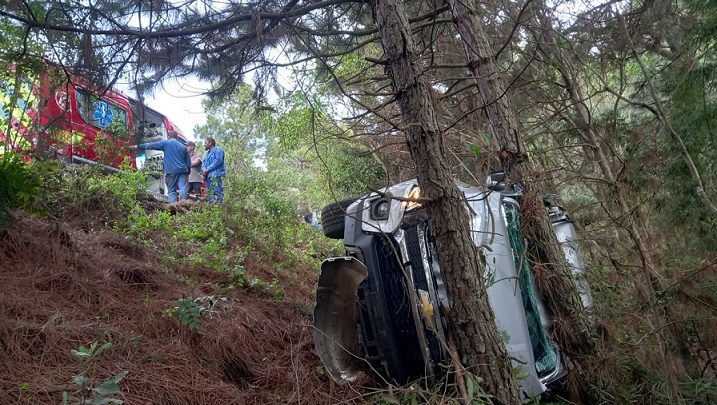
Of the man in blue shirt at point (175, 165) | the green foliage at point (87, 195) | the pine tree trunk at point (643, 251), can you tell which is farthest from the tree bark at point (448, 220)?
the man in blue shirt at point (175, 165)

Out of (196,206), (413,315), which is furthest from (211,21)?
(196,206)

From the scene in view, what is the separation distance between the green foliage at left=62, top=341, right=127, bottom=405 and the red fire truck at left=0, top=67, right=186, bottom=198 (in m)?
2.30

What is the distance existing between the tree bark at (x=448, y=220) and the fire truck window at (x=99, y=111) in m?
2.64

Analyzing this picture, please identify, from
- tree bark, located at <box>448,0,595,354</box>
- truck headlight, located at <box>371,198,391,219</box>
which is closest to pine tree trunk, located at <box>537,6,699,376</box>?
tree bark, located at <box>448,0,595,354</box>

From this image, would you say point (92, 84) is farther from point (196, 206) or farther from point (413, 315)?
point (196, 206)

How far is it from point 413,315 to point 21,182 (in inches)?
126

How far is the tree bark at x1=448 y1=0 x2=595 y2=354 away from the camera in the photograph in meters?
4.71

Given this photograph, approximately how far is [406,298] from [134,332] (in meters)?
1.95

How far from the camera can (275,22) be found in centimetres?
452

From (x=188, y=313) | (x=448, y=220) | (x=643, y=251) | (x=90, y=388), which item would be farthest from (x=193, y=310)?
(x=643, y=251)

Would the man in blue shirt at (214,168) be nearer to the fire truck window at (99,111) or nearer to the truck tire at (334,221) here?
the fire truck window at (99,111)

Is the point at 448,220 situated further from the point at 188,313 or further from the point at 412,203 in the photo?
the point at 188,313

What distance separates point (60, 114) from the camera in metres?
4.78

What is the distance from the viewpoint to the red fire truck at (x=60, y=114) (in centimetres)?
464
